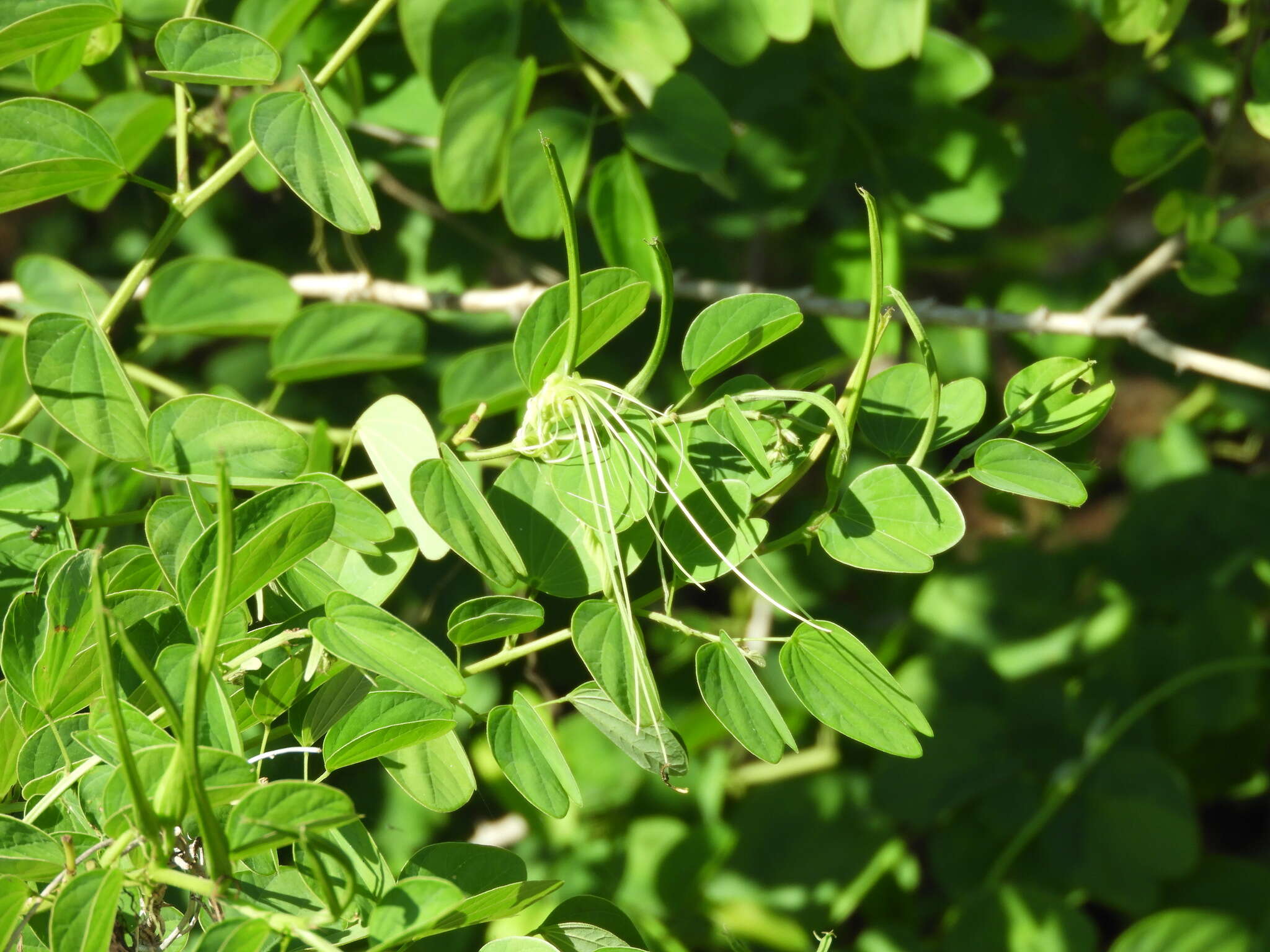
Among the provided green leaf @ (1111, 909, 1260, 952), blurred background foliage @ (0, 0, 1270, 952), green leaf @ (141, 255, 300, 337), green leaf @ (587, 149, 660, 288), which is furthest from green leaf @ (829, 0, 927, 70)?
green leaf @ (1111, 909, 1260, 952)

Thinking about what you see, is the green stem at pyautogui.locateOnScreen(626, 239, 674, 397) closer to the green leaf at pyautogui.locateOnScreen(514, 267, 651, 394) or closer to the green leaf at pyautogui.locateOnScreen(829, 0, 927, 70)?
the green leaf at pyautogui.locateOnScreen(514, 267, 651, 394)

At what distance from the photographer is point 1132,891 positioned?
34.6 inches

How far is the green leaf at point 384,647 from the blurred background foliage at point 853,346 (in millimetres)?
268

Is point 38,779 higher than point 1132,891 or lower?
higher

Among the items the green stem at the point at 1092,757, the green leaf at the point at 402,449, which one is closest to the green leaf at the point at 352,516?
the green leaf at the point at 402,449

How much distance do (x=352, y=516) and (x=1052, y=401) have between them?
0.27m

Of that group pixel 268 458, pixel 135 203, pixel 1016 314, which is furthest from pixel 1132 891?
pixel 135 203

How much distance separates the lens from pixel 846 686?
371 millimetres

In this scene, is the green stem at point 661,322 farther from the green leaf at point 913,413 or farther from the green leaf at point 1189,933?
the green leaf at point 1189,933

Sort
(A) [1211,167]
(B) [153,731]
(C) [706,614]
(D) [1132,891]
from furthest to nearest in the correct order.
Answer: (C) [706,614] → (D) [1132,891] → (A) [1211,167] → (B) [153,731]

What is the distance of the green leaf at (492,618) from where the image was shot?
369mm

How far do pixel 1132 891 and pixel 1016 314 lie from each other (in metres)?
0.52

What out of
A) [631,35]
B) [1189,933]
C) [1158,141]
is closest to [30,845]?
[631,35]

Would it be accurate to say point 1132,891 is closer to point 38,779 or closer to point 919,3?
point 919,3
